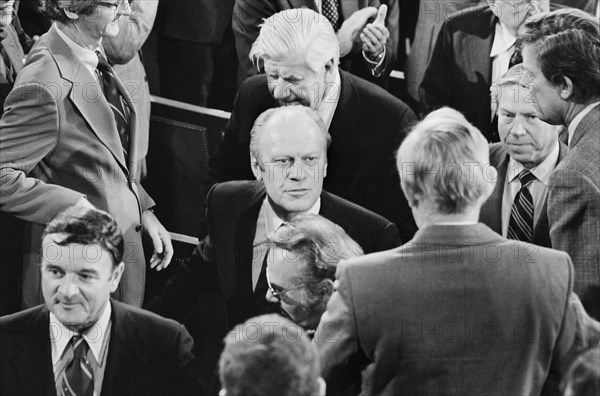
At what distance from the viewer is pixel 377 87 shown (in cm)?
412

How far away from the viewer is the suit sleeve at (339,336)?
9.34 feet

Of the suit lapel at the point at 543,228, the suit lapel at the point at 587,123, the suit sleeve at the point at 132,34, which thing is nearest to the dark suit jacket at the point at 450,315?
the suit lapel at the point at 587,123

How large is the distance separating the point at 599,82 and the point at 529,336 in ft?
3.48

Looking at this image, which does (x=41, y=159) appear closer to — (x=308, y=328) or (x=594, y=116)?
(x=308, y=328)

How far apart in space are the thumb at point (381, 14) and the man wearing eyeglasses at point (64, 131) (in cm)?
99

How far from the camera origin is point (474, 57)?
4.10 m

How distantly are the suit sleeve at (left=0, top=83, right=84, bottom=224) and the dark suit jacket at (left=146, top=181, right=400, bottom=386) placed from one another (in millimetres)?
555

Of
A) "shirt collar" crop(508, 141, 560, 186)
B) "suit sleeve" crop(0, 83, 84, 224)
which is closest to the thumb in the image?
"shirt collar" crop(508, 141, 560, 186)

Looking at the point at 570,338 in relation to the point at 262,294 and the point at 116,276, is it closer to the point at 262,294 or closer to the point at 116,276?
the point at 262,294

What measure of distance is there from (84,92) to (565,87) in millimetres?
1706

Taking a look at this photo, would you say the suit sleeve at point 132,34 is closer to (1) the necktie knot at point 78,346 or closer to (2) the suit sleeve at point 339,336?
(1) the necktie knot at point 78,346

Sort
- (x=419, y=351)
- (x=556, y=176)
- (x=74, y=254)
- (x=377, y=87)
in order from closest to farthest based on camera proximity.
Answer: (x=419, y=351) < (x=556, y=176) < (x=74, y=254) < (x=377, y=87)

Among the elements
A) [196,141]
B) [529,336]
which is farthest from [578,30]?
[196,141]

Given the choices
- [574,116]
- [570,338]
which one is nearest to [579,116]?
[574,116]
